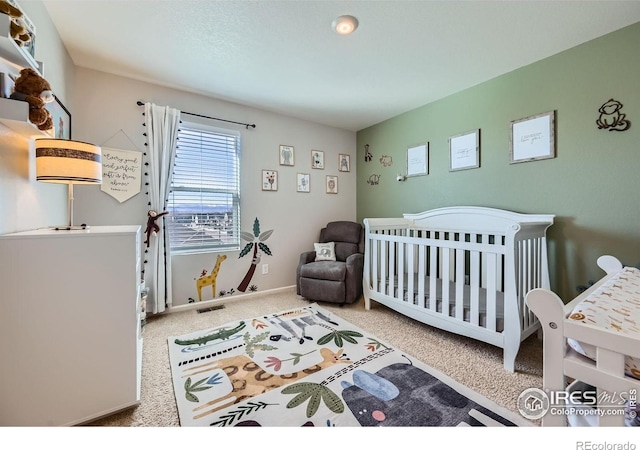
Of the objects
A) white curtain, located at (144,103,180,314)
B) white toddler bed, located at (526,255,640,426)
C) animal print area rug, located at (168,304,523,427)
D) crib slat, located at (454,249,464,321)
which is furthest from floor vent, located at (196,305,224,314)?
white toddler bed, located at (526,255,640,426)

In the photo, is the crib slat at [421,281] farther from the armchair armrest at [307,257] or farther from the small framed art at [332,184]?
the small framed art at [332,184]

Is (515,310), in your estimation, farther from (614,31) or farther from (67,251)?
(67,251)

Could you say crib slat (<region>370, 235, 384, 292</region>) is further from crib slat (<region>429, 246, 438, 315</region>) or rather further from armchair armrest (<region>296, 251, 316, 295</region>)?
armchair armrest (<region>296, 251, 316, 295</region>)

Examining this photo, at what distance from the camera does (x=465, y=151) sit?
260 centimetres

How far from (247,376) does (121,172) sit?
7.26ft

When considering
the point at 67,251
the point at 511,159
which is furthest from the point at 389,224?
the point at 67,251

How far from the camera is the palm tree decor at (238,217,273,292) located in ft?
10.1

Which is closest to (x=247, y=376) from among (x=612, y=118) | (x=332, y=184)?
(x=332, y=184)

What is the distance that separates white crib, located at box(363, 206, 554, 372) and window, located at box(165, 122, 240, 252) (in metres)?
1.68

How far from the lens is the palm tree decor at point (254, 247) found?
307 cm

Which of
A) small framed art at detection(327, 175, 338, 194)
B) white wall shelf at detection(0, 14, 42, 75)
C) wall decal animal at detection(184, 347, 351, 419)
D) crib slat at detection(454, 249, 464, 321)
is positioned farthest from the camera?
small framed art at detection(327, 175, 338, 194)

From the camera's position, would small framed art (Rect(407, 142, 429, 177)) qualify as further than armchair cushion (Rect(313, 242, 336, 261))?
No

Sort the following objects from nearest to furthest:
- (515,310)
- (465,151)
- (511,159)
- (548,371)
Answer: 1. (548,371)
2. (515,310)
3. (511,159)
4. (465,151)

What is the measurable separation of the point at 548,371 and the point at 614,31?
2.43 m
